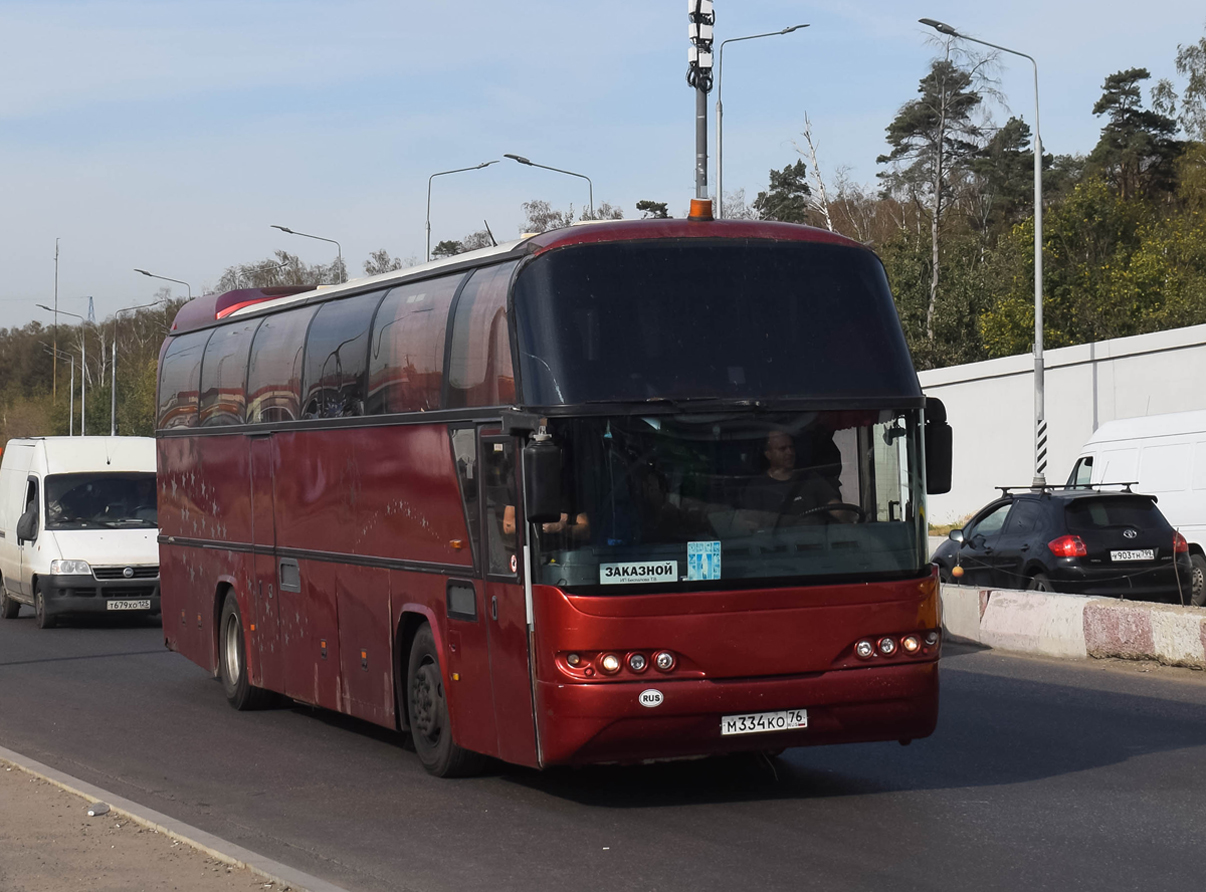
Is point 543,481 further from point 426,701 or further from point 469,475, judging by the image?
point 426,701

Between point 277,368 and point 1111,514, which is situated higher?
point 277,368

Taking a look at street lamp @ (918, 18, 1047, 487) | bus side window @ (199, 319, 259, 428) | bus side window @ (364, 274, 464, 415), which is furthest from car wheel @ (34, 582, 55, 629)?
street lamp @ (918, 18, 1047, 487)

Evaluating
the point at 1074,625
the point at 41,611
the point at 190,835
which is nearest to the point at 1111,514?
the point at 1074,625

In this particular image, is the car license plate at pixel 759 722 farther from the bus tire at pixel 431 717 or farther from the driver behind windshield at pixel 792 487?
the bus tire at pixel 431 717

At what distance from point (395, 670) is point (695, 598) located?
2.91m

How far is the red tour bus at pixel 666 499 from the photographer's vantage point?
27.2 ft

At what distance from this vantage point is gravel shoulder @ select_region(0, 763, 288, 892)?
23.0 ft

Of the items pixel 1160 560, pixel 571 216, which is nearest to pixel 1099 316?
pixel 571 216

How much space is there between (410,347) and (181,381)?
603 cm

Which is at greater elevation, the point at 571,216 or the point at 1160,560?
the point at 571,216

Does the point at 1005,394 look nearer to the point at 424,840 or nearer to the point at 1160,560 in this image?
the point at 1160,560

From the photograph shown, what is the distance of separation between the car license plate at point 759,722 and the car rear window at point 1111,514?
1080 centimetres

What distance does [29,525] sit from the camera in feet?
74.9

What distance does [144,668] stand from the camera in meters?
17.3
